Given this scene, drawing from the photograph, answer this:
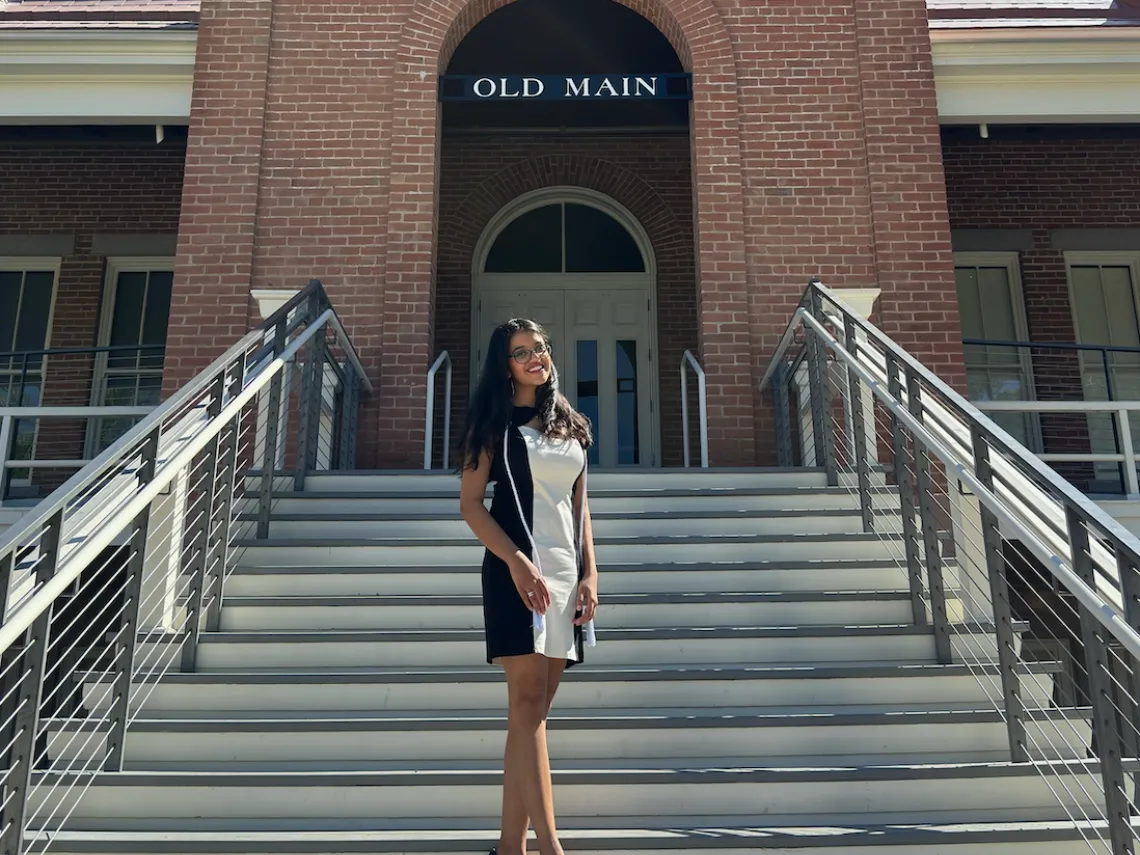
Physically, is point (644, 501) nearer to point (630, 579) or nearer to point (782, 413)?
point (630, 579)

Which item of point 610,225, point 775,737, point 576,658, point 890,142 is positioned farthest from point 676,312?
point 576,658

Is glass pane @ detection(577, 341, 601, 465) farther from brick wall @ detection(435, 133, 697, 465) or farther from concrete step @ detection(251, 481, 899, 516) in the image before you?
concrete step @ detection(251, 481, 899, 516)

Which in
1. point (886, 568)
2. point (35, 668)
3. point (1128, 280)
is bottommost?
point (35, 668)

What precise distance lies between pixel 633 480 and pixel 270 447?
2004 millimetres

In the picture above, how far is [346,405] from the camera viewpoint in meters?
7.17

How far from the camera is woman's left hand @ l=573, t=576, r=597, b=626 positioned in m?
2.93

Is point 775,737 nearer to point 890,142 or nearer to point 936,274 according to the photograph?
point 936,274

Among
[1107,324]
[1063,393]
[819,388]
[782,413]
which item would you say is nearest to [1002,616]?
[819,388]

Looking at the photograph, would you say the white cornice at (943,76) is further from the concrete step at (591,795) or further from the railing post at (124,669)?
the concrete step at (591,795)

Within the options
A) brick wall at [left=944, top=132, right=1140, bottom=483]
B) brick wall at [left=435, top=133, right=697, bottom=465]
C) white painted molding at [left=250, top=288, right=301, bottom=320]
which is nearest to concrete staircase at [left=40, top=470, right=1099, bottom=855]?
white painted molding at [left=250, top=288, right=301, bottom=320]

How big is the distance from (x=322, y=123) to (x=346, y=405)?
2.45 metres

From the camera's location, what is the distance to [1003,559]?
3.86 meters

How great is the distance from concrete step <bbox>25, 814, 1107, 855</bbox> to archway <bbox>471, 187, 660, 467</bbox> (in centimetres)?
723

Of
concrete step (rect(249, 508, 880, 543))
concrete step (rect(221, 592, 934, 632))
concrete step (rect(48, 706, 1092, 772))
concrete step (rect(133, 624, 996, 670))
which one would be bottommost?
concrete step (rect(48, 706, 1092, 772))
